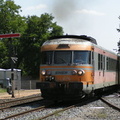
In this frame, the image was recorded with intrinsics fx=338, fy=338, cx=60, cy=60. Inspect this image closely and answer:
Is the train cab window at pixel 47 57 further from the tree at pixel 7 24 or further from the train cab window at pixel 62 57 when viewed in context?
the tree at pixel 7 24

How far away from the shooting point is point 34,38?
5219 cm

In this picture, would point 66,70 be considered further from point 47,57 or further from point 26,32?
point 26,32

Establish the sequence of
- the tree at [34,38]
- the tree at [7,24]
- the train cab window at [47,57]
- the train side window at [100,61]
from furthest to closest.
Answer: the tree at [34,38]
the tree at [7,24]
the train side window at [100,61]
the train cab window at [47,57]

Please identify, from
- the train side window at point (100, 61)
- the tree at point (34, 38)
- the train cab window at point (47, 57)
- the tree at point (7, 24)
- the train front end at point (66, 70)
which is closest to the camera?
the train front end at point (66, 70)

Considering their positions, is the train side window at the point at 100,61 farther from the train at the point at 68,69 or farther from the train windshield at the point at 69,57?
the train windshield at the point at 69,57

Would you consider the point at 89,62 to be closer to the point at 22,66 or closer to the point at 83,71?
the point at 83,71

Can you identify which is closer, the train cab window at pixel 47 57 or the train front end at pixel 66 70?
the train front end at pixel 66 70

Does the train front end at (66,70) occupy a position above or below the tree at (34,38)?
below

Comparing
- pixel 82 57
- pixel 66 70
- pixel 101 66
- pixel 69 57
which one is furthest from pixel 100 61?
pixel 66 70

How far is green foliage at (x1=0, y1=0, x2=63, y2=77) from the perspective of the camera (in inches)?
1977

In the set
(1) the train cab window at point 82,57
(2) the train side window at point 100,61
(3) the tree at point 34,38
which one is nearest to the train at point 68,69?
(1) the train cab window at point 82,57

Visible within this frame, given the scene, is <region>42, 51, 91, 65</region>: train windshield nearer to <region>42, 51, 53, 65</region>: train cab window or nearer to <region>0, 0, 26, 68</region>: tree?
<region>42, 51, 53, 65</region>: train cab window

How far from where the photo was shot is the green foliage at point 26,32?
50.2 m

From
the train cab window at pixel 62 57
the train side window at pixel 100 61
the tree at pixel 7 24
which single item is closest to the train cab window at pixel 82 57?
the train cab window at pixel 62 57
